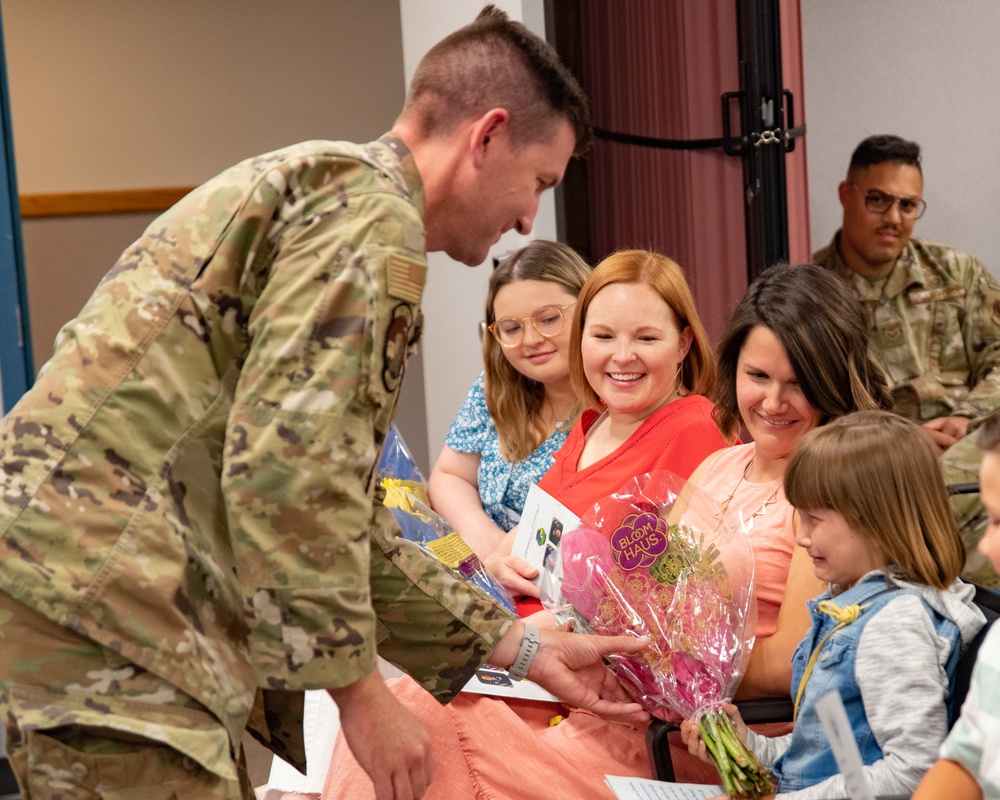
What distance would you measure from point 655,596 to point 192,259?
89cm

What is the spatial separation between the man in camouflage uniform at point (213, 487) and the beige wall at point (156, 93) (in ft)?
13.5

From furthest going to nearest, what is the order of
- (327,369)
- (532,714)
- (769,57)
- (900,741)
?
Answer: (769,57) < (532,714) < (900,741) < (327,369)

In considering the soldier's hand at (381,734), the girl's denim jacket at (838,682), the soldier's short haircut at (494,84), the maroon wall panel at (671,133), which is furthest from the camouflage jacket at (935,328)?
the soldier's hand at (381,734)

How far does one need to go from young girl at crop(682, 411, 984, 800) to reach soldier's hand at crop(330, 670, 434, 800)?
0.55 meters

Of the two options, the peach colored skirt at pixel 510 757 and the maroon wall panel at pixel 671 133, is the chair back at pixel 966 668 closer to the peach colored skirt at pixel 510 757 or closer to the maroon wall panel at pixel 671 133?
the peach colored skirt at pixel 510 757

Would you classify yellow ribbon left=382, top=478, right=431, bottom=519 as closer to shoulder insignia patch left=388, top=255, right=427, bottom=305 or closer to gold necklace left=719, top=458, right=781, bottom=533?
gold necklace left=719, top=458, right=781, bottom=533

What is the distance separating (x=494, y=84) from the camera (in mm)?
1501

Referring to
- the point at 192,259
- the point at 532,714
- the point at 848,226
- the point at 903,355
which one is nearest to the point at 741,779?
the point at 532,714

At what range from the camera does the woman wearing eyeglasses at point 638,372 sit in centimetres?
238

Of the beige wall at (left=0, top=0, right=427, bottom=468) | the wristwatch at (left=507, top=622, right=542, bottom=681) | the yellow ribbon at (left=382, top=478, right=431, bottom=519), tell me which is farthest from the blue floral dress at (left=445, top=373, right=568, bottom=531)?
the beige wall at (left=0, top=0, right=427, bottom=468)

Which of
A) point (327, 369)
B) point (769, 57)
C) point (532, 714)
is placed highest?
point (769, 57)

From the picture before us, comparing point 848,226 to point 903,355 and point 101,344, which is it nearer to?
point 903,355

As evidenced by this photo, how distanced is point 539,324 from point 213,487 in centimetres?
153

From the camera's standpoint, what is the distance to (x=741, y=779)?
5.55 feet
